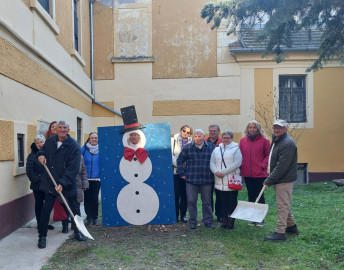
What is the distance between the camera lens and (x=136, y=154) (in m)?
5.48

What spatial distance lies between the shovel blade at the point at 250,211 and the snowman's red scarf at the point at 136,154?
1.58 m

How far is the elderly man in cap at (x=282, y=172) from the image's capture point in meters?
4.71

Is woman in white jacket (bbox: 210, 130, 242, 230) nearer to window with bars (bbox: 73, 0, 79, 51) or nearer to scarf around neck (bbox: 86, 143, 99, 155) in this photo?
scarf around neck (bbox: 86, 143, 99, 155)

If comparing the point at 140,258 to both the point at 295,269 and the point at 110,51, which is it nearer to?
the point at 295,269

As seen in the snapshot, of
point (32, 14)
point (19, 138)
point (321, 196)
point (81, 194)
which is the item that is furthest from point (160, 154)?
point (321, 196)

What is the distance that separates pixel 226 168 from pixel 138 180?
1.36m

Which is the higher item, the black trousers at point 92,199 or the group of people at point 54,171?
the group of people at point 54,171

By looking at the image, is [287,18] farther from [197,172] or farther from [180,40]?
[180,40]

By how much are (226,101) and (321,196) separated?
4.58 m

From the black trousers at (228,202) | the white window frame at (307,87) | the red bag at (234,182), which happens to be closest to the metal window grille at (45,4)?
the red bag at (234,182)

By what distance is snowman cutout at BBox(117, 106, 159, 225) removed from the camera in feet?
17.9

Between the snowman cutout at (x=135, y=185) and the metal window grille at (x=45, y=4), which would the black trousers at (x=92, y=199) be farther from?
the metal window grille at (x=45, y=4)

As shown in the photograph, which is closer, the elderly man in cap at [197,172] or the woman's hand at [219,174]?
the woman's hand at [219,174]

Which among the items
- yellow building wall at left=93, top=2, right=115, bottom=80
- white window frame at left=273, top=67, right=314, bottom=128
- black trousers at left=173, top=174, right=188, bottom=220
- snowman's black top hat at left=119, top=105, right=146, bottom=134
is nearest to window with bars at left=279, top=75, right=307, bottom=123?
white window frame at left=273, top=67, right=314, bottom=128
